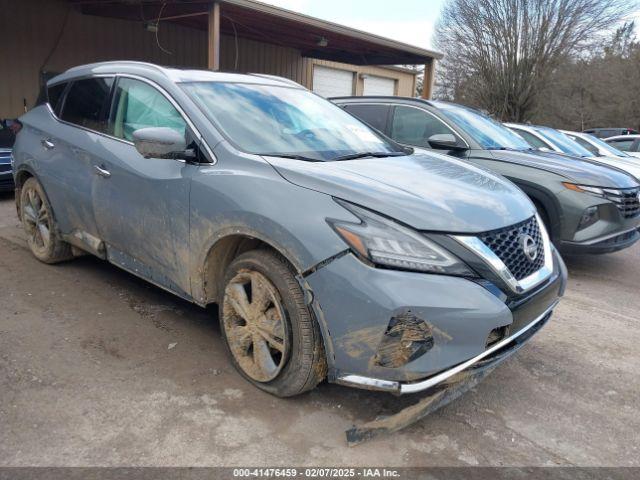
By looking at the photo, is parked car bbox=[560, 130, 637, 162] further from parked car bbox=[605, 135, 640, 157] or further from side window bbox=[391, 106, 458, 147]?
side window bbox=[391, 106, 458, 147]

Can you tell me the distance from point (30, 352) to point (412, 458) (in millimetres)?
2395

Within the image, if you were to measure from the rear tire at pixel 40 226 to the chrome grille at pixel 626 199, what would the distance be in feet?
16.8

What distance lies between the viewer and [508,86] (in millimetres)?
27969

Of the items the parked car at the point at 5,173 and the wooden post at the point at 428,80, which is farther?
the wooden post at the point at 428,80

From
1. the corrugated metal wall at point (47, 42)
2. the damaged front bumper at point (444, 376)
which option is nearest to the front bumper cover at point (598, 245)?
the damaged front bumper at point (444, 376)

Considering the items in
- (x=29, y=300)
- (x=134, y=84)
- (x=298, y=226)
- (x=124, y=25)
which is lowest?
(x=29, y=300)

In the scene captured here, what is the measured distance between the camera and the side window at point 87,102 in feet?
12.9

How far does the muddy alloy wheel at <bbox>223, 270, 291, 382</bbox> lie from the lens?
8.77ft

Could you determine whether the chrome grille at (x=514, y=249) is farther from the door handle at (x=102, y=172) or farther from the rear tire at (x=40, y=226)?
the rear tire at (x=40, y=226)

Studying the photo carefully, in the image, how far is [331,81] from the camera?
58.4 ft

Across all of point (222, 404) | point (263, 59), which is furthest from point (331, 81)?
point (222, 404)

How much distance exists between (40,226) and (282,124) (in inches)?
106

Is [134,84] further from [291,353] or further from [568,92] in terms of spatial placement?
[568,92]

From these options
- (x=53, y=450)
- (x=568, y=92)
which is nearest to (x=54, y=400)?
(x=53, y=450)
